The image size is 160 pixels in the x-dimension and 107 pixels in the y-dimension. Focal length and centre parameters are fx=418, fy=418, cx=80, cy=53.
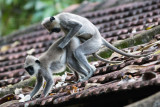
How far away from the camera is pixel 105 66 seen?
664cm

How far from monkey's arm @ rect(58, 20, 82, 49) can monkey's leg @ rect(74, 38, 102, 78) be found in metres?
0.25

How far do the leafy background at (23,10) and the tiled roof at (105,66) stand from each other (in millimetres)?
4484

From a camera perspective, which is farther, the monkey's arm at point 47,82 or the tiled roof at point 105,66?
the monkey's arm at point 47,82

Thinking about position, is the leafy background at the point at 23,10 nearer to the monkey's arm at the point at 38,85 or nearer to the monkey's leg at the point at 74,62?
the monkey's arm at the point at 38,85

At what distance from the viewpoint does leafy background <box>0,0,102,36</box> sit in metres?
16.5

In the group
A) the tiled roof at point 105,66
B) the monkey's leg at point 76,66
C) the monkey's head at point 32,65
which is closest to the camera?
the tiled roof at point 105,66

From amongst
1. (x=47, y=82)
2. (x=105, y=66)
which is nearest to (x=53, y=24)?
(x=47, y=82)

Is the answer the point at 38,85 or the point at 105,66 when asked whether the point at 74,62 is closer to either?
the point at 105,66

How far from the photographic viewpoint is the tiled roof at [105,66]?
4867 mm

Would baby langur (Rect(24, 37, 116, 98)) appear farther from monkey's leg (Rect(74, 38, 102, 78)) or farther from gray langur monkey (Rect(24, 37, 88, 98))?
monkey's leg (Rect(74, 38, 102, 78))

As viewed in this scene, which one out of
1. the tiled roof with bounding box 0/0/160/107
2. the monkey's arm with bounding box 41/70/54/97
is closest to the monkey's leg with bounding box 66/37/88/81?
the tiled roof with bounding box 0/0/160/107

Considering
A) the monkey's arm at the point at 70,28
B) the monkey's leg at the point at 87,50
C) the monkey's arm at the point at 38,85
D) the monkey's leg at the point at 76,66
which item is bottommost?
the monkey's arm at the point at 38,85

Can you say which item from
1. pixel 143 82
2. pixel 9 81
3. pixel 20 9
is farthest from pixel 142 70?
pixel 20 9

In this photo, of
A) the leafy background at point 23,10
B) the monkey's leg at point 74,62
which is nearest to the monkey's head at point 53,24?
the monkey's leg at point 74,62
